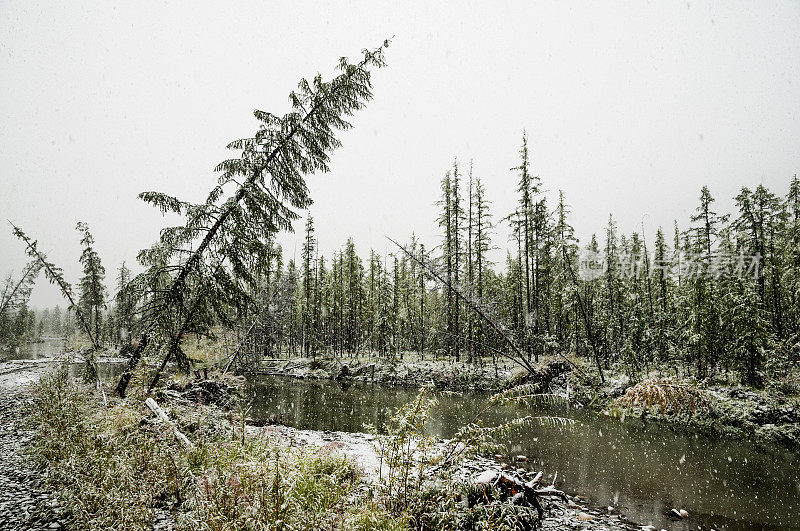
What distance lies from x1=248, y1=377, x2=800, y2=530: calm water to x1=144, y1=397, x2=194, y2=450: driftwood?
729 centimetres

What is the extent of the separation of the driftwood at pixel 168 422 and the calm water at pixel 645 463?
23.9 ft

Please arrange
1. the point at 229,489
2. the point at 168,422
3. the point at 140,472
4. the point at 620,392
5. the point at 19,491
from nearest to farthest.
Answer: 1. the point at 229,489
2. the point at 140,472
3. the point at 19,491
4. the point at 168,422
5. the point at 620,392

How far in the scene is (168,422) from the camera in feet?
23.4

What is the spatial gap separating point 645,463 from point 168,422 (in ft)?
43.0

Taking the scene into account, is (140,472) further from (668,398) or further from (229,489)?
(668,398)

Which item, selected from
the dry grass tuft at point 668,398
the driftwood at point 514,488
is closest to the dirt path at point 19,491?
the driftwood at point 514,488

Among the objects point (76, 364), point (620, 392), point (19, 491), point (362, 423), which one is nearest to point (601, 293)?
point (620, 392)

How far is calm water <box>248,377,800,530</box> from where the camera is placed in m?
7.78

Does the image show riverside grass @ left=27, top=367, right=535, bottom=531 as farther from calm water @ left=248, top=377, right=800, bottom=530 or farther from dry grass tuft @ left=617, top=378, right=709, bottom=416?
calm water @ left=248, top=377, right=800, bottom=530

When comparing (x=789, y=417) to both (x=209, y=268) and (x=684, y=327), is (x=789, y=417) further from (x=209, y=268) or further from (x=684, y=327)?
(x=209, y=268)

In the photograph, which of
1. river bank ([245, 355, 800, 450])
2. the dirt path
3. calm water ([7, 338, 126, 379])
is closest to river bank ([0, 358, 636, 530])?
the dirt path

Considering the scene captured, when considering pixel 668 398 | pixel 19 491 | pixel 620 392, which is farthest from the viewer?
pixel 620 392

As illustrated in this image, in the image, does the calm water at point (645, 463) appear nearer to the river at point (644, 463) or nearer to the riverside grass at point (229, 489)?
the river at point (644, 463)

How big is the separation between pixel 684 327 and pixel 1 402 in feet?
131
